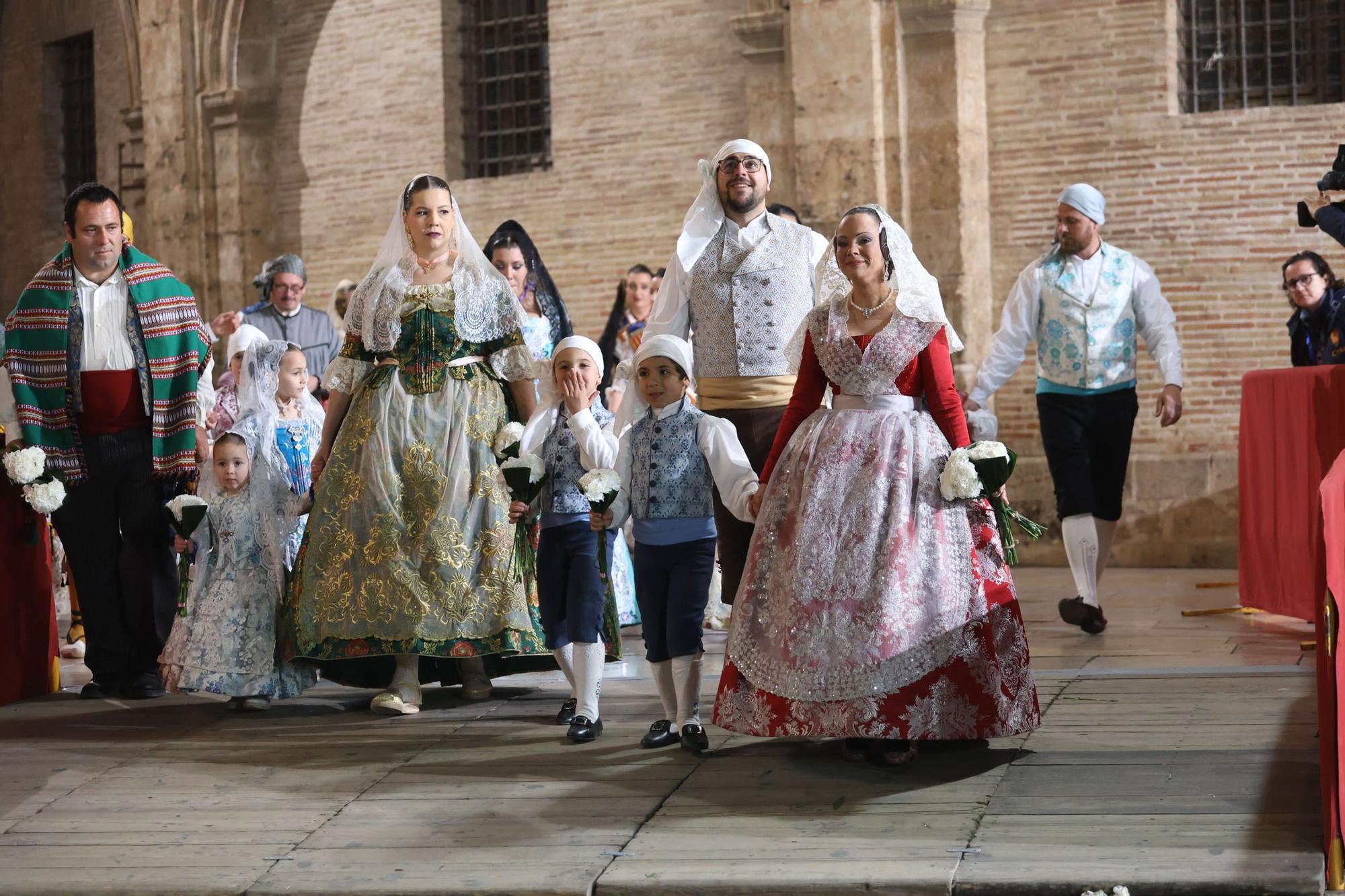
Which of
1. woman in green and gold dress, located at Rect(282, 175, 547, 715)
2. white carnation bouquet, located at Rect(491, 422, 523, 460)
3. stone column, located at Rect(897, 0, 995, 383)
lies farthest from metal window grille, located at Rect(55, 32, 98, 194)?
white carnation bouquet, located at Rect(491, 422, 523, 460)

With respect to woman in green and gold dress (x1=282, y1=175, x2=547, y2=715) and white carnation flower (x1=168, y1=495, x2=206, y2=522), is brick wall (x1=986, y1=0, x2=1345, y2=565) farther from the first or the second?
white carnation flower (x1=168, y1=495, x2=206, y2=522)

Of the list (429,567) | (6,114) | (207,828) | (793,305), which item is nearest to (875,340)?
(793,305)

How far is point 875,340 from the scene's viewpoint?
4855mm

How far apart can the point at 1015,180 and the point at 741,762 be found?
267 inches

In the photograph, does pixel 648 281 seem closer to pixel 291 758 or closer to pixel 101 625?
pixel 101 625

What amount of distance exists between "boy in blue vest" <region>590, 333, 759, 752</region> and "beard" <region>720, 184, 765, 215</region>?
2.76 ft

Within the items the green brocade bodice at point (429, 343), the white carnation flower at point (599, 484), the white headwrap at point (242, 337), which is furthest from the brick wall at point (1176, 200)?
the white carnation flower at point (599, 484)

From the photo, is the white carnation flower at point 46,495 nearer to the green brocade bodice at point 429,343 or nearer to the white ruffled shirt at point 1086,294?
the green brocade bodice at point 429,343

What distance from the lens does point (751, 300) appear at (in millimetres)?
5887

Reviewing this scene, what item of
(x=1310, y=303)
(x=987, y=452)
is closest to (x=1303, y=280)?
(x=1310, y=303)

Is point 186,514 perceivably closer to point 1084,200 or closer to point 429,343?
point 429,343

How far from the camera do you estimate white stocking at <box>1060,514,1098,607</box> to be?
7.39m

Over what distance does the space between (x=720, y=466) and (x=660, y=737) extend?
2.79 ft

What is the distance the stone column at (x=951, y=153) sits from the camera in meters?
10.7
